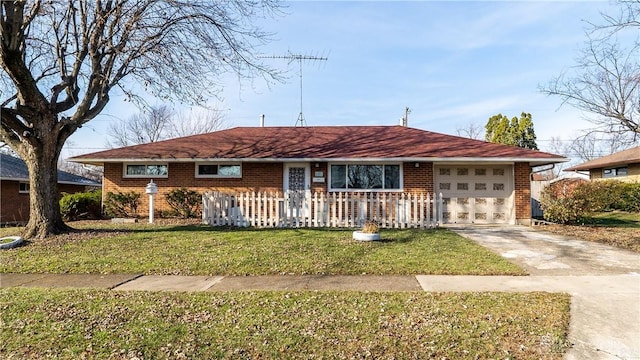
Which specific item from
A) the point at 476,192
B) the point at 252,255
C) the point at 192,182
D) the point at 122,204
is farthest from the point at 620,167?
the point at 122,204

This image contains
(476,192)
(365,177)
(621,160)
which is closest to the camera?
(476,192)

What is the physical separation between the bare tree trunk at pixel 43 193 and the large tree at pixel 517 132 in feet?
96.0

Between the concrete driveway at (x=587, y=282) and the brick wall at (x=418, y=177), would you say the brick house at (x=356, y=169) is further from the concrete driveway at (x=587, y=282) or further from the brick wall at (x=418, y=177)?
the concrete driveway at (x=587, y=282)

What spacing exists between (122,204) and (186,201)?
2670 mm

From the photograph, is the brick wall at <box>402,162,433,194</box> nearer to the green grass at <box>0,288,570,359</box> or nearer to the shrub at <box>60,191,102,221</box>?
the green grass at <box>0,288,570,359</box>

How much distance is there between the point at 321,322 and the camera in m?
4.11

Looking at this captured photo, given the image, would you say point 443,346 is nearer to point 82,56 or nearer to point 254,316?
point 254,316

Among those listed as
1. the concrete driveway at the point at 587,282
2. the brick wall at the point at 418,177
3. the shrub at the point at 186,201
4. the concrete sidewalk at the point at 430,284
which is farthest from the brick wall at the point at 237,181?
the concrete sidewalk at the point at 430,284

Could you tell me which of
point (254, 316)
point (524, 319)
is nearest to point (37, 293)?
point (254, 316)

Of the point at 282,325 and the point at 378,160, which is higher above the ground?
the point at 378,160

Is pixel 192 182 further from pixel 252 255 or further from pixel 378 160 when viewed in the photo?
pixel 252 255

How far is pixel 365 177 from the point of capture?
49.0 ft

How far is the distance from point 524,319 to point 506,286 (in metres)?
1.56

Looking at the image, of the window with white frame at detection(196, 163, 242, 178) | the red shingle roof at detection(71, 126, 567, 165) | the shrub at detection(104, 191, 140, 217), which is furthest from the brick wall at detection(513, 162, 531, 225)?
the shrub at detection(104, 191, 140, 217)
